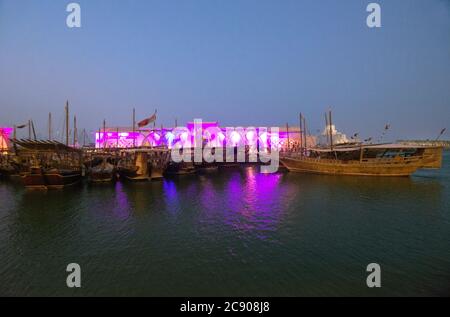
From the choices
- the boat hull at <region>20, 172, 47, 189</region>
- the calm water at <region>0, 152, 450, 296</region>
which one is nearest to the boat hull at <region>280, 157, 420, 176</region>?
the calm water at <region>0, 152, 450, 296</region>

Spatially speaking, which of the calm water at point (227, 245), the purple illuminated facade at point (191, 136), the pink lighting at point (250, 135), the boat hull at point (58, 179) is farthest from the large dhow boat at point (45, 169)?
the pink lighting at point (250, 135)

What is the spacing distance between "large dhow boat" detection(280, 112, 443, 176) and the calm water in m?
Answer: 14.0

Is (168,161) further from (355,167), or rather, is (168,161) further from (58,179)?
(355,167)

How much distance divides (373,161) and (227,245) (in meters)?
35.6

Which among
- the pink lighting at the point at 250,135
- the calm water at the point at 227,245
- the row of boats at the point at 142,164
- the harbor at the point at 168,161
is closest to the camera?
the calm water at the point at 227,245

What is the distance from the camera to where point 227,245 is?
13.7 metres

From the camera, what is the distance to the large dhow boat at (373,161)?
37062 millimetres

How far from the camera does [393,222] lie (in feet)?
56.5

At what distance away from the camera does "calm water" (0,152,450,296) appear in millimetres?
10031

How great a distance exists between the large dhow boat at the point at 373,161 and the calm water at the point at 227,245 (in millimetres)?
13956

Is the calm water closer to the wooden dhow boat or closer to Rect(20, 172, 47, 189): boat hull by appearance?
Rect(20, 172, 47, 189): boat hull

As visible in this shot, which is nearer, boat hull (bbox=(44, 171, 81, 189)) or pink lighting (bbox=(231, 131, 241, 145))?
boat hull (bbox=(44, 171, 81, 189))

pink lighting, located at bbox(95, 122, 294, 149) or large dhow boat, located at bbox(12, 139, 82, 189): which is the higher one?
pink lighting, located at bbox(95, 122, 294, 149)

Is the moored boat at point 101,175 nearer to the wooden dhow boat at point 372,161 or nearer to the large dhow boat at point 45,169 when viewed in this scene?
the large dhow boat at point 45,169
